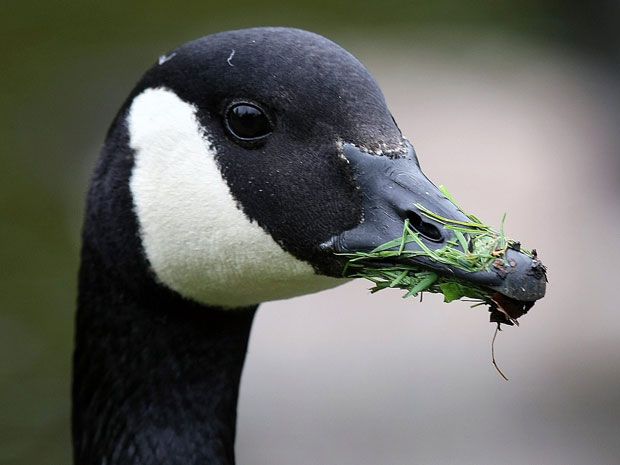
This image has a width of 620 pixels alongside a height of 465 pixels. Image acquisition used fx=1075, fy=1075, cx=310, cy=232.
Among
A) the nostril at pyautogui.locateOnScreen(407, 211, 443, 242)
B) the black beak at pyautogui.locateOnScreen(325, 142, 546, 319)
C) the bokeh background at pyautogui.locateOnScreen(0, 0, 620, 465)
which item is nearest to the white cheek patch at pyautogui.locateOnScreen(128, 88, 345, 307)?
the black beak at pyautogui.locateOnScreen(325, 142, 546, 319)

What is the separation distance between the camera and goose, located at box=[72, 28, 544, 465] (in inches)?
115

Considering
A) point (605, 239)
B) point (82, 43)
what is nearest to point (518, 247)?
point (605, 239)

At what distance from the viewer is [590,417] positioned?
7070 mm

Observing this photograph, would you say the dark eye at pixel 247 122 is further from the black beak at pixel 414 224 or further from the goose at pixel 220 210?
the black beak at pixel 414 224

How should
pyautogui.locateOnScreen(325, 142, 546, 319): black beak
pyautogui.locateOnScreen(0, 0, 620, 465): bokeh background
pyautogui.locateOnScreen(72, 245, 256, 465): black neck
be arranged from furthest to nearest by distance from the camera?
pyautogui.locateOnScreen(0, 0, 620, 465): bokeh background → pyautogui.locateOnScreen(72, 245, 256, 465): black neck → pyautogui.locateOnScreen(325, 142, 546, 319): black beak

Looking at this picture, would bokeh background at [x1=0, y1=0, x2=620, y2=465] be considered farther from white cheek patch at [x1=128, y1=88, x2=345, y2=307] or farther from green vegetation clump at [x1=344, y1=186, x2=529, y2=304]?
green vegetation clump at [x1=344, y1=186, x2=529, y2=304]

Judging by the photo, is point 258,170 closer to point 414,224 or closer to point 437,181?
point 414,224

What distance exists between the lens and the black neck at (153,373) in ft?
11.4

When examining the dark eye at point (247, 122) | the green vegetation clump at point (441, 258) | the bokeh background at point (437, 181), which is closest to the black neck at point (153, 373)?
the dark eye at point (247, 122)

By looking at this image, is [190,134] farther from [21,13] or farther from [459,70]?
[21,13]

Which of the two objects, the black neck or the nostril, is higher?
the nostril

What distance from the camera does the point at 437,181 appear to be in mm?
8227

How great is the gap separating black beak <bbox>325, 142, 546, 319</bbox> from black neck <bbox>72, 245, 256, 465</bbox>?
76 cm

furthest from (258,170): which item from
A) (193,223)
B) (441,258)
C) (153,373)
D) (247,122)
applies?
(153,373)
